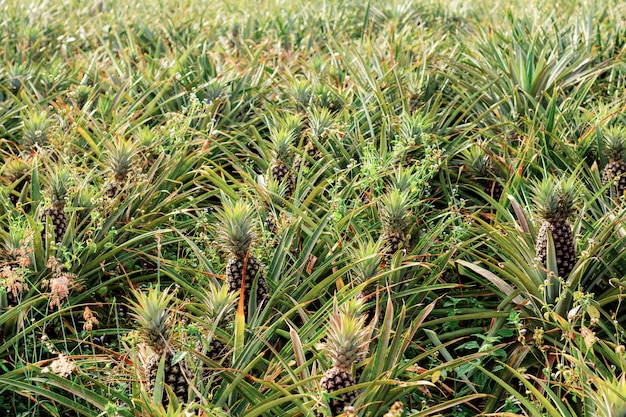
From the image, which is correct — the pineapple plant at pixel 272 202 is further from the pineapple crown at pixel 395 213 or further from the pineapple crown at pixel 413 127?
the pineapple crown at pixel 413 127

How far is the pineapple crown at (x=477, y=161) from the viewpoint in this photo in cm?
370

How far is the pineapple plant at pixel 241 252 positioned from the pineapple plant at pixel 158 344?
0.48m

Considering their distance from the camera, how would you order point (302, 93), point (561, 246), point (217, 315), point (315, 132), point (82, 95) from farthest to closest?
point (82, 95) < point (302, 93) < point (315, 132) < point (561, 246) < point (217, 315)

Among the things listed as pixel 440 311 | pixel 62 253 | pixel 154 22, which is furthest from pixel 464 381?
pixel 154 22

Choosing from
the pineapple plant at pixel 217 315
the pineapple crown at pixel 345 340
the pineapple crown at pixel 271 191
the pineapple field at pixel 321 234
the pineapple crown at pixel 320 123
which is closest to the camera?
the pineapple crown at pixel 345 340

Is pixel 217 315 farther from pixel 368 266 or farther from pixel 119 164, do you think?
pixel 119 164

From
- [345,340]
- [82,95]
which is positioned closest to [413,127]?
A: [345,340]

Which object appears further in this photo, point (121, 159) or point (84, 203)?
point (121, 159)

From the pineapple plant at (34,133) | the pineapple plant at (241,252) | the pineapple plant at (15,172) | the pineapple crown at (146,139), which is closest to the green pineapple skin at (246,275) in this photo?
the pineapple plant at (241,252)

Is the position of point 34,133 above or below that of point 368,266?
below

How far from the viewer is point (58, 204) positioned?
311cm

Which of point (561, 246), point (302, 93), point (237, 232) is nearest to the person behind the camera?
point (237, 232)

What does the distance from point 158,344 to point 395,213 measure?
3.80 feet

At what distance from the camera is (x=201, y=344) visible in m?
2.42
